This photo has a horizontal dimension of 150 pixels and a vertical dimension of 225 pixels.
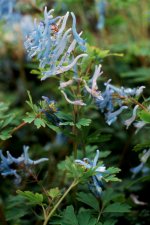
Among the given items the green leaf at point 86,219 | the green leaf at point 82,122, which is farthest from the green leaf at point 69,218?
the green leaf at point 82,122

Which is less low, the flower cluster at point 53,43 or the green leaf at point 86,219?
the flower cluster at point 53,43

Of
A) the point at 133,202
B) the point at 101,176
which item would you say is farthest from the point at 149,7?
the point at 101,176

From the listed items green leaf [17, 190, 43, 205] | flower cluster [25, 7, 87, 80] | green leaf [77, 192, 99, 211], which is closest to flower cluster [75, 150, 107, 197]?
green leaf [77, 192, 99, 211]

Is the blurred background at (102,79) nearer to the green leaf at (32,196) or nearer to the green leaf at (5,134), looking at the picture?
the green leaf at (5,134)

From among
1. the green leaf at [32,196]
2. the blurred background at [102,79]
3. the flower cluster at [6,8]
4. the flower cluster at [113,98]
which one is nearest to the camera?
the green leaf at [32,196]

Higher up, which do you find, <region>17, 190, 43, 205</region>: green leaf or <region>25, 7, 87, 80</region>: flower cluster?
<region>25, 7, 87, 80</region>: flower cluster

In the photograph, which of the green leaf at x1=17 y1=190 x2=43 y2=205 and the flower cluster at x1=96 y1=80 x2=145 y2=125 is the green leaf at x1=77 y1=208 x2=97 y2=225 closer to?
the green leaf at x1=17 y1=190 x2=43 y2=205

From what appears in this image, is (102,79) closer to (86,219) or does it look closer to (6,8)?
(6,8)

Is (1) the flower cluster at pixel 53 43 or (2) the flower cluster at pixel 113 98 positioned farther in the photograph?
(2) the flower cluster at pixel 113 98

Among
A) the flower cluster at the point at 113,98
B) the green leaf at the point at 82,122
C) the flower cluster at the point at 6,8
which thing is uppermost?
the flower cluster at the point at 6,8
